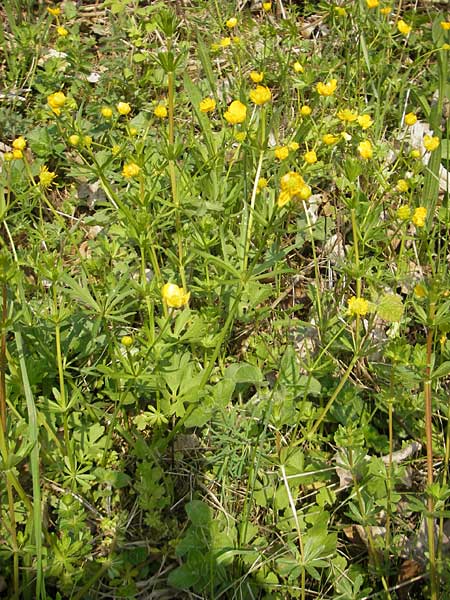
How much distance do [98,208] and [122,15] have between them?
1.40m

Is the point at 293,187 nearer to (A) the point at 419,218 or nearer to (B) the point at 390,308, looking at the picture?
(A) the point at 419,218

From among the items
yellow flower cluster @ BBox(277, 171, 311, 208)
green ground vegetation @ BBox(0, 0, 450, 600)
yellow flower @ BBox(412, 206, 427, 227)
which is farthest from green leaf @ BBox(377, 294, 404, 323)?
yellow flower cluster @ BBox(277, 171, 311, 208)

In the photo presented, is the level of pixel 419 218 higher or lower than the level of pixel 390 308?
higher

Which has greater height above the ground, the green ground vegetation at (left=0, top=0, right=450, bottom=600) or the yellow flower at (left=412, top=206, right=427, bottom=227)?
the yellow flower at (left=412, top=206, right=427, bottom=227)

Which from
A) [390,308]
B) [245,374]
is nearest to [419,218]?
[390,308]

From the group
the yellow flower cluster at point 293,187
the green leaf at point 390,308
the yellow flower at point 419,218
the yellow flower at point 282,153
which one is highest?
the yellow flower cluster at point 293,187

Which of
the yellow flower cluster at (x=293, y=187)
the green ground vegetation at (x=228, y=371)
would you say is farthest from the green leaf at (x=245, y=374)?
the yellow flower cluster at (x=293, y=187)

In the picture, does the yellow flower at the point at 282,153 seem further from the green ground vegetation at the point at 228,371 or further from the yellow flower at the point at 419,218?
the yellow flower at the point at 419,218

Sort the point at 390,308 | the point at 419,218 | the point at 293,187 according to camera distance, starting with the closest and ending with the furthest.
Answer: the point at 293,187, the point at 419,218, the point at 390,308

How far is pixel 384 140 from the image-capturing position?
307 cm

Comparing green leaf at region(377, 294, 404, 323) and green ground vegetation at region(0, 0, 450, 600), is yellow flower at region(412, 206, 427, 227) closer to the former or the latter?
green ground vegetation at region(0, 0, 450, 600)

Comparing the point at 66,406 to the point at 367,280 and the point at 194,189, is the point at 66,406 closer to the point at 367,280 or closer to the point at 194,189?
the point at 194,189

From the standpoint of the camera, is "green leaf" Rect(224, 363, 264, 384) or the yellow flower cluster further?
"green leaf" Rect(224, 363, 264, 384)

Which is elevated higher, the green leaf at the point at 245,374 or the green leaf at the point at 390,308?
the green leaf at the point at 390,308
